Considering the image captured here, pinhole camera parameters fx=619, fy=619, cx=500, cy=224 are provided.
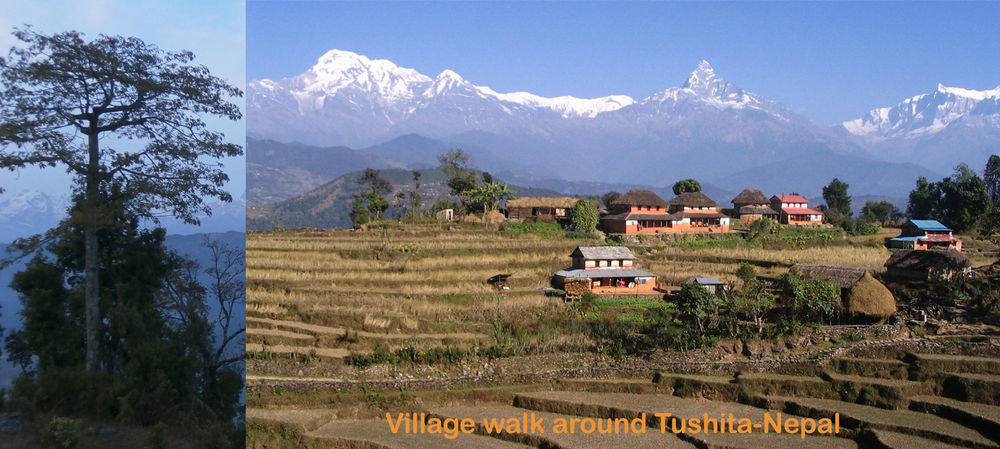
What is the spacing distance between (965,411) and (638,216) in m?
17.0

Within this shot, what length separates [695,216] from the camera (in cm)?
2950

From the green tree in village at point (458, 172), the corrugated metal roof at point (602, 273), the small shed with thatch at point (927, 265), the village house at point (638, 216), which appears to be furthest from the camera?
the green tree in village at point (458, 172)

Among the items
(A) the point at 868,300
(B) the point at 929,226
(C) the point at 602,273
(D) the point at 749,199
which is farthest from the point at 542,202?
(A) the point at 868,300

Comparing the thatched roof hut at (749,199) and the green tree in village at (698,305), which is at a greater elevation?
the thatched roof hut at (749,199)

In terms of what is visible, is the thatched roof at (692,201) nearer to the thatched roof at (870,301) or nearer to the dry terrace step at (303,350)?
the thatched roof at (870,301)

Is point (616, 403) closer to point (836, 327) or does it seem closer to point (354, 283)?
point (836, 327)

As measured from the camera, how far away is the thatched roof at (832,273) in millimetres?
18203

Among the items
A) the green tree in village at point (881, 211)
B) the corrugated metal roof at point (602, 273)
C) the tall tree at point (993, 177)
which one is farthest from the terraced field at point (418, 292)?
the green tree in village at point (881, 211)

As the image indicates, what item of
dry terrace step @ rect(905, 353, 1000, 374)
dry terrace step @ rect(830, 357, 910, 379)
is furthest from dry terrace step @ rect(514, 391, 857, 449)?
dry terrace step @ rect(905, 353, 1000, 374)

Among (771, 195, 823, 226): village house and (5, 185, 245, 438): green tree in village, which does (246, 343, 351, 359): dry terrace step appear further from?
(771, 195, 823, 226): village house

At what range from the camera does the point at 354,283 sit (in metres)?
18.6

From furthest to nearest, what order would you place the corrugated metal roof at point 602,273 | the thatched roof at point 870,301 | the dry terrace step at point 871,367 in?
1. the corrugated metal roof at point 602,273
2. the thatched roof at point 870,301
3. the dry terrace step at point 871,367

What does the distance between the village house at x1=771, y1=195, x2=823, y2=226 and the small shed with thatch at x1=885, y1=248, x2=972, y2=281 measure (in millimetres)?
13217

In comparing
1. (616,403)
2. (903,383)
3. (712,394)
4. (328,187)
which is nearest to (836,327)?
(903,383)
